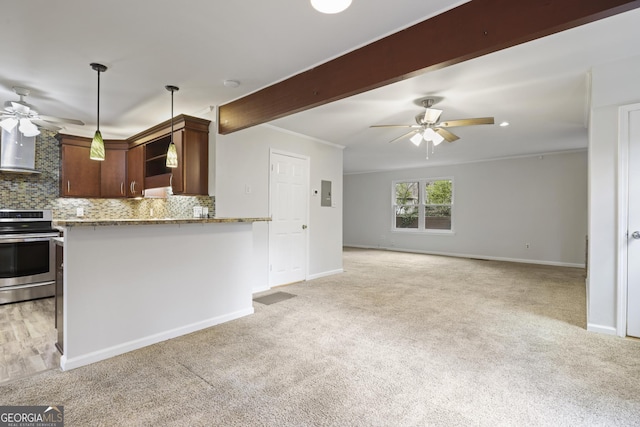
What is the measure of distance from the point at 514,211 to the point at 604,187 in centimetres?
470

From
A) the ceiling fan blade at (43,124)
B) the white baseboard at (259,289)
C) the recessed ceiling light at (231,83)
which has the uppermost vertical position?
the recessed ceiling light at (231,83)

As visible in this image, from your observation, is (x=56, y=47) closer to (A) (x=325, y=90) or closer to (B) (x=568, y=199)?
(A) (x=325, y=90)

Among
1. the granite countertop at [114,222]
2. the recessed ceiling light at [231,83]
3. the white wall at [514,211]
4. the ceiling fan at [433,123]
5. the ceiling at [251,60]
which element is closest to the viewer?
the ceiling at [251,60]

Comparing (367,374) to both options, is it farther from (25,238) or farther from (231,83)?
(25,238)

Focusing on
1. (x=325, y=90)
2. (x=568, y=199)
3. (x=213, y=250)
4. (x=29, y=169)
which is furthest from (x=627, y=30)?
(x=29, y=169)


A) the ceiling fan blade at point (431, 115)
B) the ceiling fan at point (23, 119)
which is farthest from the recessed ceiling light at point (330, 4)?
the ceiling fan at point (23, 119)

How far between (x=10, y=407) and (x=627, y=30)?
4.77m

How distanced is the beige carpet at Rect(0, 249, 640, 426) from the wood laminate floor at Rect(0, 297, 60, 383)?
259mm

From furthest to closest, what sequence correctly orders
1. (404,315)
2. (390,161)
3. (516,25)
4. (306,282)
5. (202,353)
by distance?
1. (390,161)
2. (306,282)
3. (404,315)
4. (202,353)
5. (516,25)

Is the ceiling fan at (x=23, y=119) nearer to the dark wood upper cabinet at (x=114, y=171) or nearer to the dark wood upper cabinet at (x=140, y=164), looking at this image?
the dark wood upper cabinet at (x=140, y=164)

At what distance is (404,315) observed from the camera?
358 cm

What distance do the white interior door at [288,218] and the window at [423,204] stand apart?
185 inches

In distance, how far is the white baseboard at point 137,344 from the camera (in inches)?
91.9

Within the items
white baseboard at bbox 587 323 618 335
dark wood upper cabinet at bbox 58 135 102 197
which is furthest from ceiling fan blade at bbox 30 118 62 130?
white baseboard at bbox 587 323 618 335
